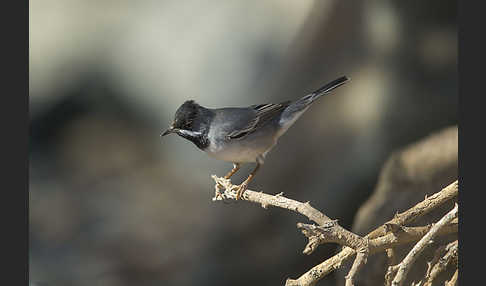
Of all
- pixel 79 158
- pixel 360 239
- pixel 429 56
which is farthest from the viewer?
pixel 79 158

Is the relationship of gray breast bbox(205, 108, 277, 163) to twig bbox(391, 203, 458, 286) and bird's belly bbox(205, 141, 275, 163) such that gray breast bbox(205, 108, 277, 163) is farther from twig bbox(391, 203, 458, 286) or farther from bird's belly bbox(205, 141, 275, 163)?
twig bbox(391, 203, 458, 286)

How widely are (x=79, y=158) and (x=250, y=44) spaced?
36.2 inches

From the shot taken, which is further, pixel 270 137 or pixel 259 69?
pixel 259 69

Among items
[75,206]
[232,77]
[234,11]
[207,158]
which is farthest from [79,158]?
[234,11]

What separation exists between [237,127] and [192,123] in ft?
0.50

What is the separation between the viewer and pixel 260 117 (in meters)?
1.87

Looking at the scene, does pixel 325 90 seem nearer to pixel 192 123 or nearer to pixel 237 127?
pixel 237 127

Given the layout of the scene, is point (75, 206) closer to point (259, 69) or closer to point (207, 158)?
point (207, 158)

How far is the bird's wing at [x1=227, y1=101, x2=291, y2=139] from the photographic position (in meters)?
1.83

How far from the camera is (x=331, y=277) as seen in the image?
281 centimetres

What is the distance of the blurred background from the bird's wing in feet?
2.01

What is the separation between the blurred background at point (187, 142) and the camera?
251 cm

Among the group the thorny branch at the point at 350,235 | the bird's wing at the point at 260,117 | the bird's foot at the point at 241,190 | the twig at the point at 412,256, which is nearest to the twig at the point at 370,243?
the thorny branch at the point at 350,235

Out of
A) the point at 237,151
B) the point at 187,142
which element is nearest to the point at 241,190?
the point at 237,151
